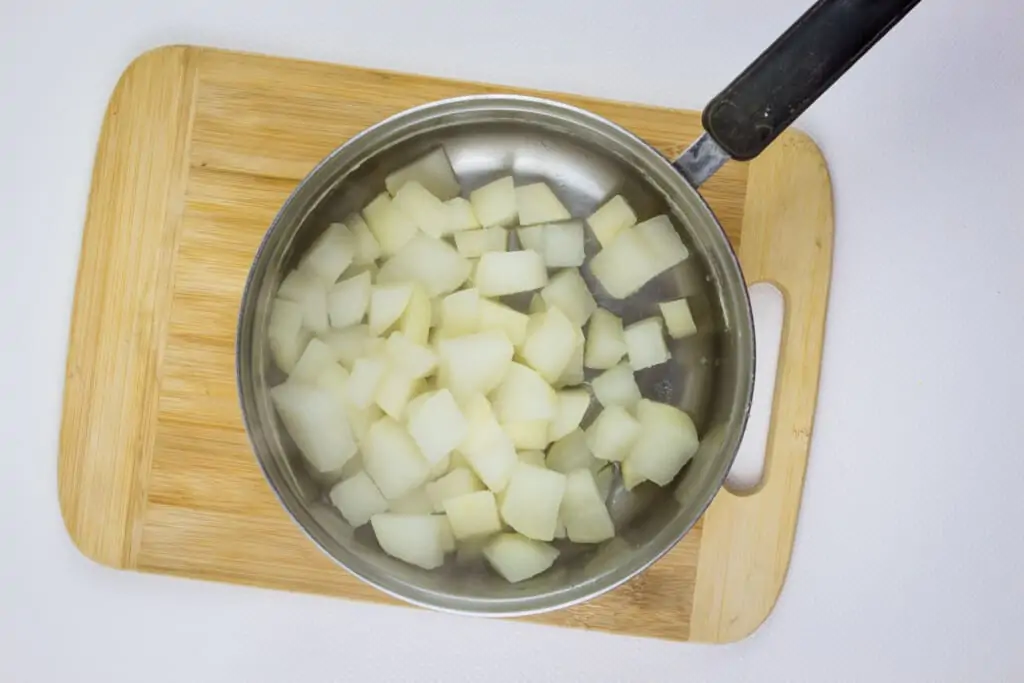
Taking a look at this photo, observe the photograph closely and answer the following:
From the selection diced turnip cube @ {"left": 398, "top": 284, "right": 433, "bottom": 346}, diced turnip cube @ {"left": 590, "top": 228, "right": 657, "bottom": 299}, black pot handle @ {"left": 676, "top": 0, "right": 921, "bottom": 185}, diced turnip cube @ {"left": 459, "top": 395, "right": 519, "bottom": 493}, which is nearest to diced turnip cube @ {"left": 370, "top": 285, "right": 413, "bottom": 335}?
diced turnip cube @ {"left": 398, "top": 284, "right": 433, "bottom": 346}

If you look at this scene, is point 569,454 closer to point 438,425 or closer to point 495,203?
point 438,425

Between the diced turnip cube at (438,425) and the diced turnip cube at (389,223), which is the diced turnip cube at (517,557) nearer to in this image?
the diced turnip cube at (438,425)

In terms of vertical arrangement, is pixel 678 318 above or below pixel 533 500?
above

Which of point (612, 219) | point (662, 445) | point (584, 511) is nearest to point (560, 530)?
point (584, 511)

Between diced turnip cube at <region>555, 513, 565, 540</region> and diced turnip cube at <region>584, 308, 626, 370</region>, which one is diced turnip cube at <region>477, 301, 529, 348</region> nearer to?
diced turnip cube at <region>584, 308, 626, 370</region>

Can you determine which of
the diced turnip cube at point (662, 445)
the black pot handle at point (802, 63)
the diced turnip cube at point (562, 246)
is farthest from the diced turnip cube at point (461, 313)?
the black pot handle at point (802, 63)
